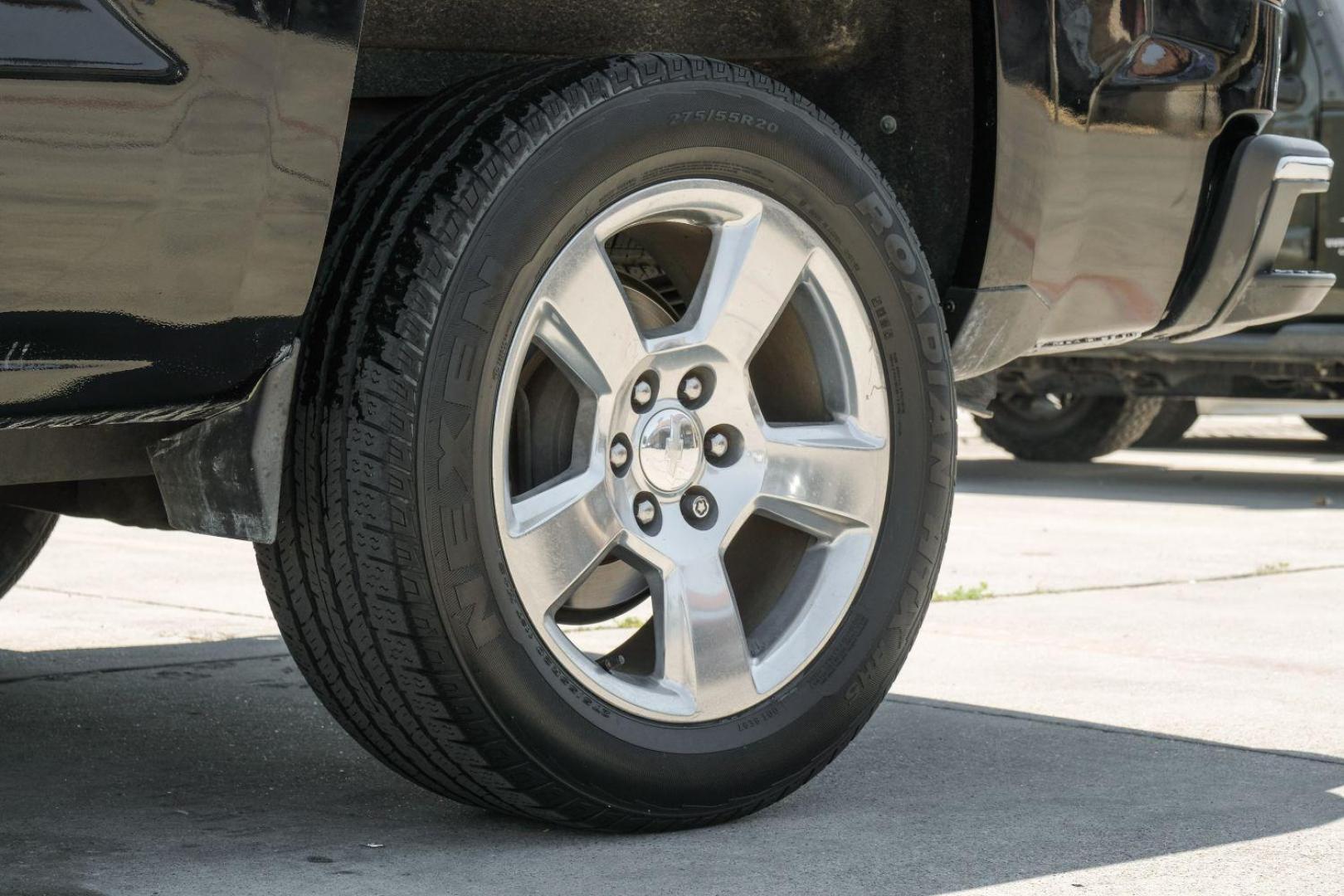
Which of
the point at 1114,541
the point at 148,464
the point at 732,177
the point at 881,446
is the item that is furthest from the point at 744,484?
the point at 1114,541

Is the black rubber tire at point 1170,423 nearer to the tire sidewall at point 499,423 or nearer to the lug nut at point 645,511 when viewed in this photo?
the tire sidewall at point 499,423

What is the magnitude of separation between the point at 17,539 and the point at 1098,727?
2064mm

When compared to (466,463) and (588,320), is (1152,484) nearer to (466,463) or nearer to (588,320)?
(588,320)

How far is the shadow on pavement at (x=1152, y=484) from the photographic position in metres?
7.96

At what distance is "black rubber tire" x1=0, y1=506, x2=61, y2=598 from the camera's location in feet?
11.6

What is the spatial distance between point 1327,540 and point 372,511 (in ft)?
16.3

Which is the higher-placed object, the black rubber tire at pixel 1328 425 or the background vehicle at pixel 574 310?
the black rubber tire at pixel 1328 425

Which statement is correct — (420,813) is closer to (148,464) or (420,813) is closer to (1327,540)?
(148,464)

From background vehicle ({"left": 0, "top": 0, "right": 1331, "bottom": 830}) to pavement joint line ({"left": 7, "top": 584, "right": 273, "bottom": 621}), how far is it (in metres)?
1.60

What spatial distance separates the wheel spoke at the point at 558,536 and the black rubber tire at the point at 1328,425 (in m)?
8.82

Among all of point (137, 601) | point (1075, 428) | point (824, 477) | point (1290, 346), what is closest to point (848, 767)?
point (824, 477)

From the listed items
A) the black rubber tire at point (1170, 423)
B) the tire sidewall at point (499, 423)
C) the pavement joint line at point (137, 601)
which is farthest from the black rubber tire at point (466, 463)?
the black rubber tire at point (1170, 423)

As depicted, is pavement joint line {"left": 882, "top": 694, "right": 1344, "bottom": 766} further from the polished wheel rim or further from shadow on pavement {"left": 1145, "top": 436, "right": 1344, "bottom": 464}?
shadow on pavement {"left": 1145, "top": 436, "right": 1344, "bottom": 464}

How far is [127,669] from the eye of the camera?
12.1 feet
